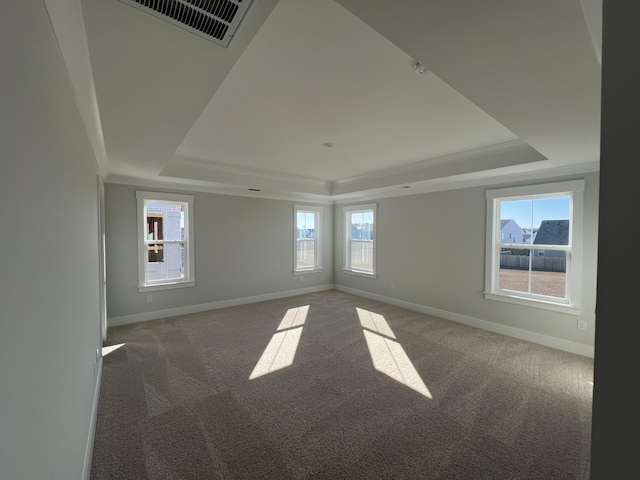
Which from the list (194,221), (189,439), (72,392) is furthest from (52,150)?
(194,221)

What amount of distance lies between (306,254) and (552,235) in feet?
14.9

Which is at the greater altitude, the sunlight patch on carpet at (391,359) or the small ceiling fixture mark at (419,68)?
the small ceiling fixture mark at (419,68)

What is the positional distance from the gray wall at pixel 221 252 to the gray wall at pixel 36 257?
3.29m

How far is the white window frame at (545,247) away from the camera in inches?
132

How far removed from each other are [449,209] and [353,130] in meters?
2.59

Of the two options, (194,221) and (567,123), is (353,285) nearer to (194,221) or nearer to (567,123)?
(194,221)

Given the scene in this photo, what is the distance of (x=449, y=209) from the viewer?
459cm

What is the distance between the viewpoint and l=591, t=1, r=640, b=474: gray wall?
0.49 m

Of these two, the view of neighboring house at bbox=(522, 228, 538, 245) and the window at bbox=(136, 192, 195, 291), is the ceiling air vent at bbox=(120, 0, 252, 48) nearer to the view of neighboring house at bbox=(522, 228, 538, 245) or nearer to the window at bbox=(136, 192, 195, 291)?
the window at bbox=(136, 192, 195, 291)

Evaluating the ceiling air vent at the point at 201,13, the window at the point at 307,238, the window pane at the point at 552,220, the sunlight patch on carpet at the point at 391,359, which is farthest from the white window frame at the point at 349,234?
the ceiling air vent at the point at 201,13

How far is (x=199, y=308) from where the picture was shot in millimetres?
4949

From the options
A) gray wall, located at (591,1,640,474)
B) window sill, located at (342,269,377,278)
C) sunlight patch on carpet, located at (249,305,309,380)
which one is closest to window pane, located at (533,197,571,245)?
window sill, located at (342,269,377,278)

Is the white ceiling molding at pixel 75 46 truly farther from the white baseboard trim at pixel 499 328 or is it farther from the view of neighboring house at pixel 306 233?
the white baseboard trim at pixel 499 328

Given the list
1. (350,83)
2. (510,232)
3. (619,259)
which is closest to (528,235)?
(510,232)
